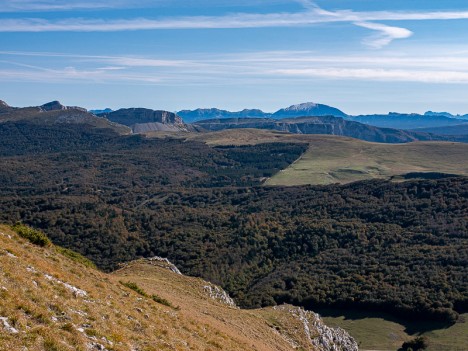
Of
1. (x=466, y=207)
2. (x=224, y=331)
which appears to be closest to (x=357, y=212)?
(x=466, y=207)

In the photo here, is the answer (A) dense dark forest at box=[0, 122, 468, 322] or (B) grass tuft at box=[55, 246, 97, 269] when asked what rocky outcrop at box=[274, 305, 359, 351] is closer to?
(B) grass tuft at box=[55, 246, 97, 269]

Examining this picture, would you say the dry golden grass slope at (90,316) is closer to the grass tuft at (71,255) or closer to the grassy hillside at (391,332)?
the grass tuft at (71,255)

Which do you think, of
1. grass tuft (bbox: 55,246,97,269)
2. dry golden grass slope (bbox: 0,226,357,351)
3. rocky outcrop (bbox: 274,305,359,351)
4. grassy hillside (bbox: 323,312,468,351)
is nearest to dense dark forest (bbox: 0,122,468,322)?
grassy hillside (bbox: 323,312,468,351)

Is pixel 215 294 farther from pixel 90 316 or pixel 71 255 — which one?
pixel 90 316

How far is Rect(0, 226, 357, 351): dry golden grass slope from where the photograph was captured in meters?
15.6

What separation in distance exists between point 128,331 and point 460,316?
6917 centimetres

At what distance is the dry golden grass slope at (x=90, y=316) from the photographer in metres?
15.6

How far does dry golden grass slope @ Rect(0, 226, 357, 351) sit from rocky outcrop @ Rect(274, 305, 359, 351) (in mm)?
3238

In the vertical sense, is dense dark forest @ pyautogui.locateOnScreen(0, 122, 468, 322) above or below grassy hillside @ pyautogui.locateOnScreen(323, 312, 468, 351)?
above

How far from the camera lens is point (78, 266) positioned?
29109 millimetres

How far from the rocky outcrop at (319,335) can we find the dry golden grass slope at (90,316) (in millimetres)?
3238

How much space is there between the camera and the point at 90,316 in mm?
18766

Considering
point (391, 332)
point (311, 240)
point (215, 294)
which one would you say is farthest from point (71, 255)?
point (311, 240)

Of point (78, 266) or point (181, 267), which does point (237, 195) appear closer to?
point (181, 267)
